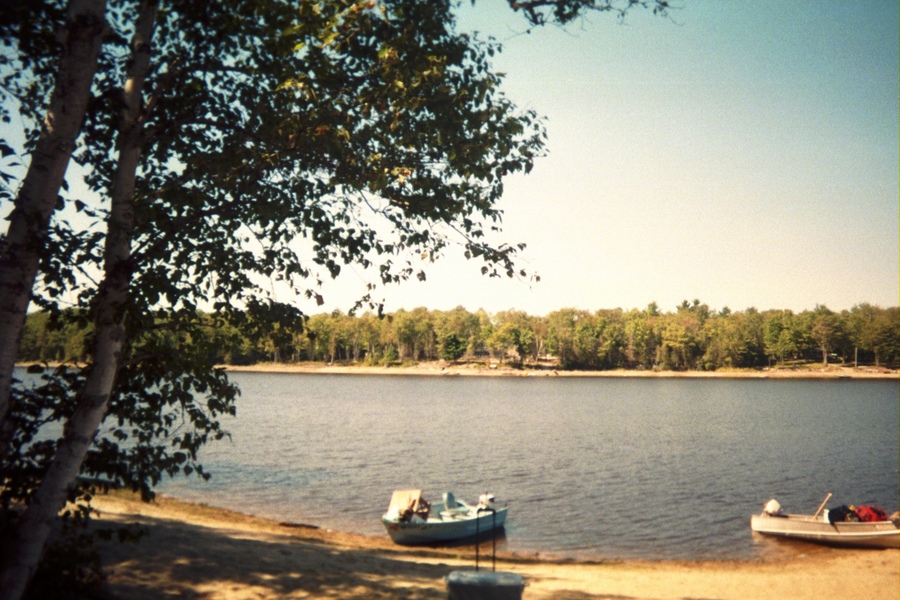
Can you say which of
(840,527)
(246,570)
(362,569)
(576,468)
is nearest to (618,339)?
(576,468)

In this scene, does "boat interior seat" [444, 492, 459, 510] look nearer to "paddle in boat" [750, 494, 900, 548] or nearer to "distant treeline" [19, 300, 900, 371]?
"paddle in boat" [750, 494, 900, 548]

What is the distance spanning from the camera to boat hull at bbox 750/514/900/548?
21391 mm

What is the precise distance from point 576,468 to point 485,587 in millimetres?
29438

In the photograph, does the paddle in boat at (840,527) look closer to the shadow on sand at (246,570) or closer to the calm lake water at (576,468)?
the calm lake water at (576,468)

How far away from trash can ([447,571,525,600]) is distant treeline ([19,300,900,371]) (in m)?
127

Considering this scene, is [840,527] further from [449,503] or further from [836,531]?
[449,503]

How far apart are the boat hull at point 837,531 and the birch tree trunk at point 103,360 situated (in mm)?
24038

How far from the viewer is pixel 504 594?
689 cm

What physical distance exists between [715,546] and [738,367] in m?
139

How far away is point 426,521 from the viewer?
68.1ft

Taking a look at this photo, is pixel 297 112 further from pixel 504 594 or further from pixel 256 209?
pixel 504 594

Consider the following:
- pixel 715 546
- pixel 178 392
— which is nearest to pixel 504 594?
pixel 178 392

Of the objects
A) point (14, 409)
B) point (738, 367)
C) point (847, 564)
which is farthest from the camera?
point (738, 367)

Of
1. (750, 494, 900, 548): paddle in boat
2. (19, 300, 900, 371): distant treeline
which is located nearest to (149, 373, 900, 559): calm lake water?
(750, 494, 900, 548): paddle in boat
